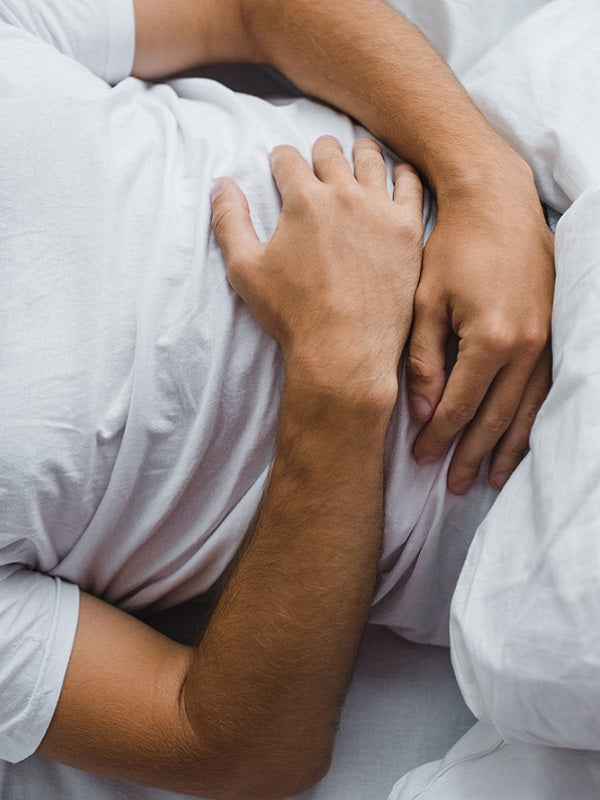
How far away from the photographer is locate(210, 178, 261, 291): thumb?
0.74m

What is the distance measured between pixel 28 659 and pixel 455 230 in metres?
0.53

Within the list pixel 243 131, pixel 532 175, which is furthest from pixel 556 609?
pixel 243 131

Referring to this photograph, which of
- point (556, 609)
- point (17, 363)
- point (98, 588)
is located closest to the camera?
point (556, 609)

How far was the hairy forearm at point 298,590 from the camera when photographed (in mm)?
713

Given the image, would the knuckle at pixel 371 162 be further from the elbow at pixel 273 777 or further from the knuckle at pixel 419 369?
the elbow at pixel 273 777

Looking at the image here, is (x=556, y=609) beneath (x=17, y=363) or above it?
above

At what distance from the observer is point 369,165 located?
32.1 inches

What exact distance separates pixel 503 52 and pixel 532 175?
14 cm

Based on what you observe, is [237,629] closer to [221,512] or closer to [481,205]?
[221,512]

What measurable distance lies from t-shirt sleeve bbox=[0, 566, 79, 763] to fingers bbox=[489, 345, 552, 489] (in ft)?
1.33

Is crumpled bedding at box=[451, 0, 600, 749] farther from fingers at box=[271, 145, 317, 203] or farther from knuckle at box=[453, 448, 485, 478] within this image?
fingers at box=[271, 145, 317, 203]

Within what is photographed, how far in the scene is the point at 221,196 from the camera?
77 cm

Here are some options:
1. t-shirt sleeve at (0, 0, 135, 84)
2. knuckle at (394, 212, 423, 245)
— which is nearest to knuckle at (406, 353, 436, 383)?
knuckle at (394, 212, 423, 245)

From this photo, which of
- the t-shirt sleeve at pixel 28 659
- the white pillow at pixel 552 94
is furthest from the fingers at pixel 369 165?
the t-shirt sleeve at pixel 28 659
